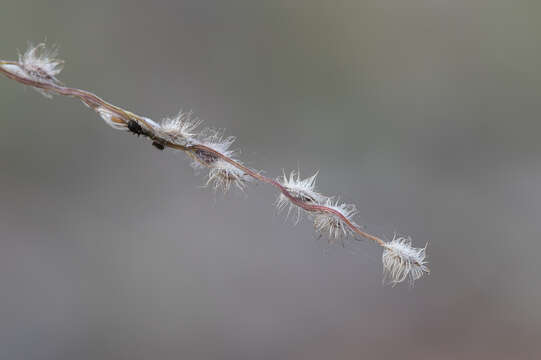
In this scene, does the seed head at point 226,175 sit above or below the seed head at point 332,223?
below

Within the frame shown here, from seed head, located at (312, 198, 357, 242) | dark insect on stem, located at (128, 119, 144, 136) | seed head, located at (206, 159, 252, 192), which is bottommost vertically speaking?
dark insect on stem, located at (128, 119, 144, 136)

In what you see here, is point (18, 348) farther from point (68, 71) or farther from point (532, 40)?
point (532, 40)

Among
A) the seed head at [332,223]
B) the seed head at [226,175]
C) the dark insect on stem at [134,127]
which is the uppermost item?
the seed head at [332,223]

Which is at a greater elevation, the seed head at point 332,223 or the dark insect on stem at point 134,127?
the seed head at point 332,223

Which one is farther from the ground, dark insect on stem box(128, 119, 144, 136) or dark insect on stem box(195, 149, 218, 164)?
dark insect on stem box(195, 149, 218, 164)

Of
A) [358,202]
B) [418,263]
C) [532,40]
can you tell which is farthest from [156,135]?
[532,40]

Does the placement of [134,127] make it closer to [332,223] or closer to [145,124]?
[145,124]

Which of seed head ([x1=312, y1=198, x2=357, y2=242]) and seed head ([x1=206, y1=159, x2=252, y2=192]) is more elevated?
seed head ([x1=312, y1=198, x2=357, y2=242])

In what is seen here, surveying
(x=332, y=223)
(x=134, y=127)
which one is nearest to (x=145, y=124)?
(x=134, y=127)

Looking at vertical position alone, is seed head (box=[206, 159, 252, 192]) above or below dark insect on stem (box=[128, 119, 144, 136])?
above
